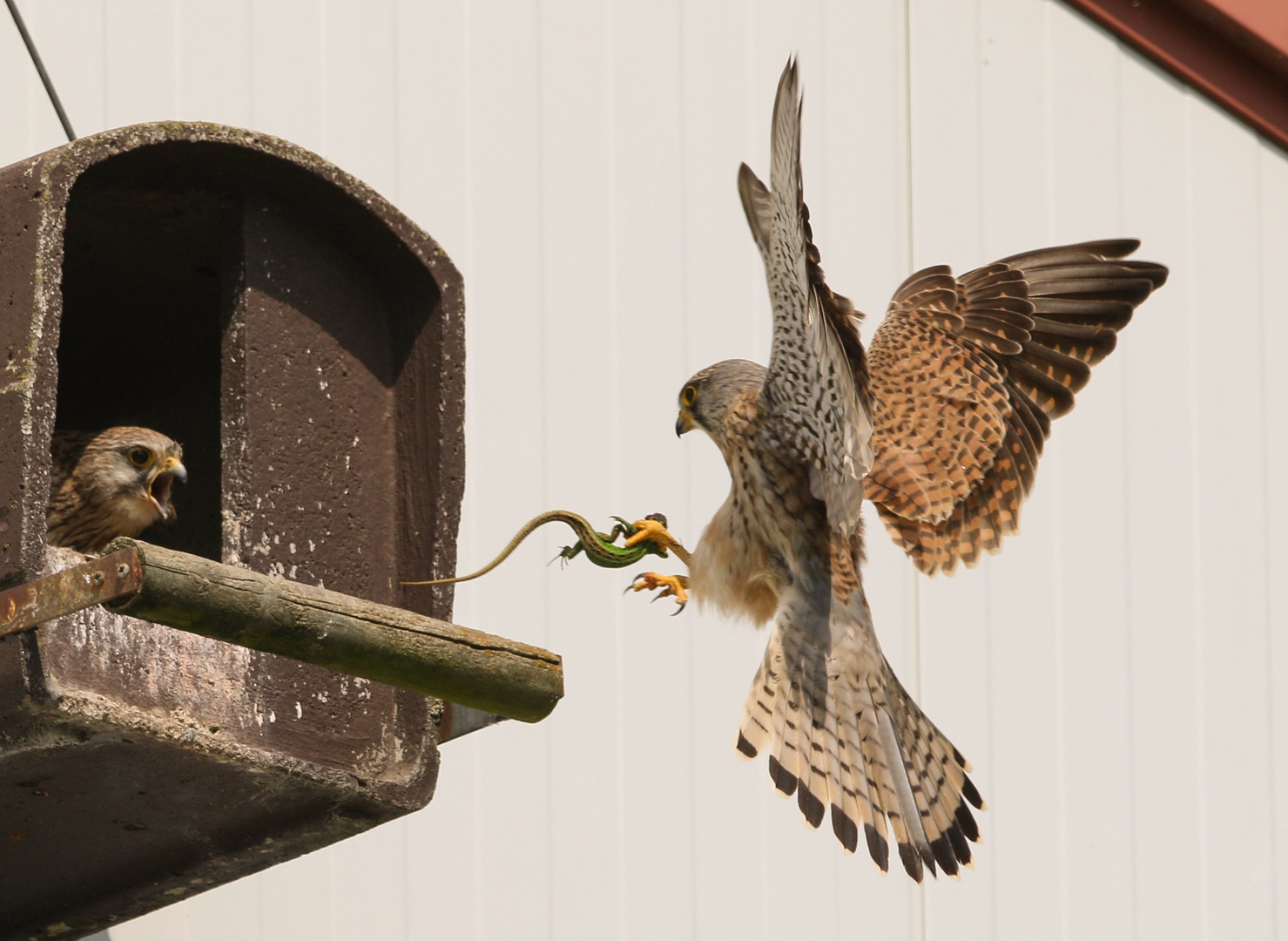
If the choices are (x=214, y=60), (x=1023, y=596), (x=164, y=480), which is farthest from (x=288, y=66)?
(x=1023, y=596)

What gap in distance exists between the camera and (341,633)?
289 centimetres

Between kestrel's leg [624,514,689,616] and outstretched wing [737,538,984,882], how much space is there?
8.7 inches

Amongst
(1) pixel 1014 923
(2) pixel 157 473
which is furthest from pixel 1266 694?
(2) pixel 157 473

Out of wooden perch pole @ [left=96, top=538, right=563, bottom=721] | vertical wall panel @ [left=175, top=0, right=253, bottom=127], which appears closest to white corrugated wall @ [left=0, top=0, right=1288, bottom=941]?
vertical wall panel @ [left=175, top=0, right=253, bottom=127]

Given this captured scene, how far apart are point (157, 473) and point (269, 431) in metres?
0.66

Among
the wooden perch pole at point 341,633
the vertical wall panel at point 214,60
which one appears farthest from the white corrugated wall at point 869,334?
the wooden perch pole at point 341,633

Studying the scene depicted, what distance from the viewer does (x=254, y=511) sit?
141 inches

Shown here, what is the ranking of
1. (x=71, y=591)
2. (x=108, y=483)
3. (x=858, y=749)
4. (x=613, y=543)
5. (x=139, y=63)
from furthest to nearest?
(x=139, y=63) < (x=858, y=749) < (x=108, y=483) < (x=613, y=543) < (x=71, y=591)

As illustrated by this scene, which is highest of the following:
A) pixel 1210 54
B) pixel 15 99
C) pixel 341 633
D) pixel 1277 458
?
pixel 1210 54

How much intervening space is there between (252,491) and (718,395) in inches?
47.6

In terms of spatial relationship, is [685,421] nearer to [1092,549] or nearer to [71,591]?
[1092,549]

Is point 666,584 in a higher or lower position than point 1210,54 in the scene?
lower

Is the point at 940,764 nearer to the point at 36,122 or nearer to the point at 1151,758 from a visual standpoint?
the point at 1151,758

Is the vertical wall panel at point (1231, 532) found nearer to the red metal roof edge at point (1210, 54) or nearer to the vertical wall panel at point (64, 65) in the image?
the red metal roof edge at point (1210, 54)
